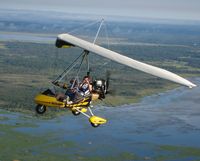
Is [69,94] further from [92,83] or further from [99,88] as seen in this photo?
[99,88]

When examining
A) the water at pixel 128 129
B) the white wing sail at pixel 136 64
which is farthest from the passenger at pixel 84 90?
the water at pixel 128 129

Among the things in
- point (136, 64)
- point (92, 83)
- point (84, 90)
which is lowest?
point (84, 90)

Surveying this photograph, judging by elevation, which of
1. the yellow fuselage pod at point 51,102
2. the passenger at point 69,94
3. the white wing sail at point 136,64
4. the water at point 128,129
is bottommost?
the water at point 128,129

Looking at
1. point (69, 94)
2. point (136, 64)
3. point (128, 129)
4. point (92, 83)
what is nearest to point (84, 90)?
point (92, 83)

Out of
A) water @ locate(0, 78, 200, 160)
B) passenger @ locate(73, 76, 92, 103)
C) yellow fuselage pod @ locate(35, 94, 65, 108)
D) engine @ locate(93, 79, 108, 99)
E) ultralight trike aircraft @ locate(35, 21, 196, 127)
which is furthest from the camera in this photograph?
water @ locate(0, 78, 200, 160)

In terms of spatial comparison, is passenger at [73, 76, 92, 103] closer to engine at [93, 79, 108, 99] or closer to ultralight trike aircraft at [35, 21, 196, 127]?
ultralight trike aircraft at [35, 21, 196, 127]

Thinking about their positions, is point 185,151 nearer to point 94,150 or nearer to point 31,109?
point 94,150

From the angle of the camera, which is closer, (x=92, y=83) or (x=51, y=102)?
(x=51, y=102)

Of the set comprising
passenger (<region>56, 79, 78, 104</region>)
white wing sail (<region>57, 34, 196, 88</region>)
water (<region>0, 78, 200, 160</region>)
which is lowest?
water (<region>0, 78, 200, 160</region>)

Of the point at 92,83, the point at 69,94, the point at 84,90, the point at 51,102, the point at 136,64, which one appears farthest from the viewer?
the point at 92,83

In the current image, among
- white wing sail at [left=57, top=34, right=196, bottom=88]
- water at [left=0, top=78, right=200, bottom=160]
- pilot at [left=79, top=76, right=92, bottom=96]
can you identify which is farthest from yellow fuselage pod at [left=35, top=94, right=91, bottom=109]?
water at [left=0, top=78, right=200, bottom=160]

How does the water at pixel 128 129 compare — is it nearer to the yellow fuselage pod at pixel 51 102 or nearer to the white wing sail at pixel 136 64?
the yellow fuselage pod at pixel 51 102

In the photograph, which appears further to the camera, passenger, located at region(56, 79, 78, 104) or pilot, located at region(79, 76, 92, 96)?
pilot, located at region(79, 76, 92, 96)
